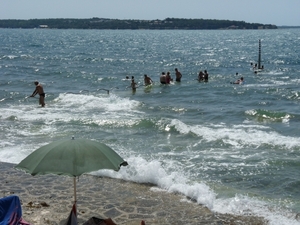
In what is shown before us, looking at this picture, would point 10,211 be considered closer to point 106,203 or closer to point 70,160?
point 70,160

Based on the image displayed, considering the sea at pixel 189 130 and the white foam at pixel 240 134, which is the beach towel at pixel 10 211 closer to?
the sea at pixel 189 130

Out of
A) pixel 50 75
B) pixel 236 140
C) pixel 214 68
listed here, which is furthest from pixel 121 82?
pixel 236 140

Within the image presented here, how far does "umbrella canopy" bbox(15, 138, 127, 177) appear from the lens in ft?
23.2

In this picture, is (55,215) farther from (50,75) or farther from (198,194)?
(50,75)

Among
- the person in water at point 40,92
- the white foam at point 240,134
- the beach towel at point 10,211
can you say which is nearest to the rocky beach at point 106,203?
the beach towel at point 10,211

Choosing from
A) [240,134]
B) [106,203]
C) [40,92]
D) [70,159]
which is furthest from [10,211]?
[40,92]

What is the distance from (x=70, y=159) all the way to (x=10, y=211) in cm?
211

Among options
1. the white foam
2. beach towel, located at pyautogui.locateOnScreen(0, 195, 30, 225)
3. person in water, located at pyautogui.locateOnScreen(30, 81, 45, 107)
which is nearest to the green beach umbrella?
beach towel, located at pyautogui.locateOnScreen(0, 195, 30, 225)

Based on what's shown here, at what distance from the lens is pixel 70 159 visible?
7137 millimetres

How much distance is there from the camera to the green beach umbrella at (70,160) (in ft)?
23.2

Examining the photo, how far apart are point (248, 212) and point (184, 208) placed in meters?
1.39

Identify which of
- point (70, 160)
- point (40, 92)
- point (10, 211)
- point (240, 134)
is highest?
point (70, 160)

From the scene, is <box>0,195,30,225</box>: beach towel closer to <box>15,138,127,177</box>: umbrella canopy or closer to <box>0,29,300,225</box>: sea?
<box>15,138,127,177</box>: umbrella canopy

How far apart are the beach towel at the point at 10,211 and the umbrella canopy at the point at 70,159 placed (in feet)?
4.54
